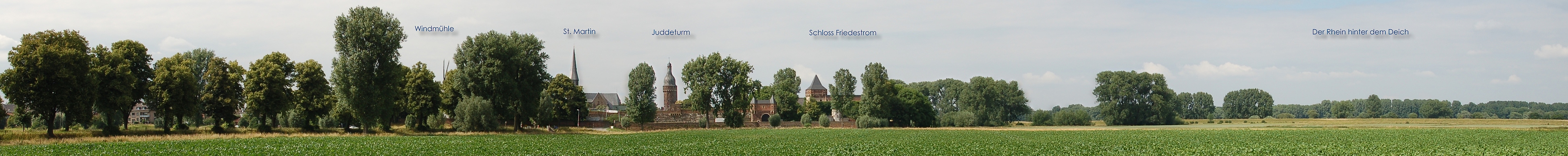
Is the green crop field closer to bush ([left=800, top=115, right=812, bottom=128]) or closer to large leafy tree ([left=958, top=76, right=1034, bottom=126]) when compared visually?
bush ([left=800, top=115, right=812, bottom=128])

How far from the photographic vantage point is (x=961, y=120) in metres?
86.1

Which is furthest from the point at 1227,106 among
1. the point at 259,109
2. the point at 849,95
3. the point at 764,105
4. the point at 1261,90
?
the point at 259,109

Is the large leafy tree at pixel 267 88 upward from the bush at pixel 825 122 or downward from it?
upward

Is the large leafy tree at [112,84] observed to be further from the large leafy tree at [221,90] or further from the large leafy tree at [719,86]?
the large leafy tree at [719,86]

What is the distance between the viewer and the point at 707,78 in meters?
70.4

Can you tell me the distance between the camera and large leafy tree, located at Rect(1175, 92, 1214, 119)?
531 ft

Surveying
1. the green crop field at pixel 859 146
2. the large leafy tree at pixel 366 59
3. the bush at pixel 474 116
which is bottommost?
the green crop field at pixel 859 146

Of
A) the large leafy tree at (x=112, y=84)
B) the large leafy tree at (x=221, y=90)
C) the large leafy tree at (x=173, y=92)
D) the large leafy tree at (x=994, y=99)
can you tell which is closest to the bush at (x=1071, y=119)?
the large leafy tree at (x=994, y=99)

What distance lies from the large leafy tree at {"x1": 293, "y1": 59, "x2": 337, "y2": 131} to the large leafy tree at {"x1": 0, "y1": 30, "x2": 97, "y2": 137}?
12.5 meters

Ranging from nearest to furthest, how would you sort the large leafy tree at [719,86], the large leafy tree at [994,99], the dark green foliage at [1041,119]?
1. the large leafy tree at [719,86]
2. the dark green foliage at [1041,119]
3. the large leafy tree at [994,99]

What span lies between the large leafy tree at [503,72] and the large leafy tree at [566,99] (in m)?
13.4

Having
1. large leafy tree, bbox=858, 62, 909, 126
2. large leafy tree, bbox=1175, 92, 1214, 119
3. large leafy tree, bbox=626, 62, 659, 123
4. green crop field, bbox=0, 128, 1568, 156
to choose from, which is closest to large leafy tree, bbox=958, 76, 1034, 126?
large leafy tree, bbox=858, 62, 909, 126

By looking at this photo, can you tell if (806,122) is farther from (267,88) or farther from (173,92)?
(173,92)

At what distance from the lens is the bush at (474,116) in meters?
49.3
